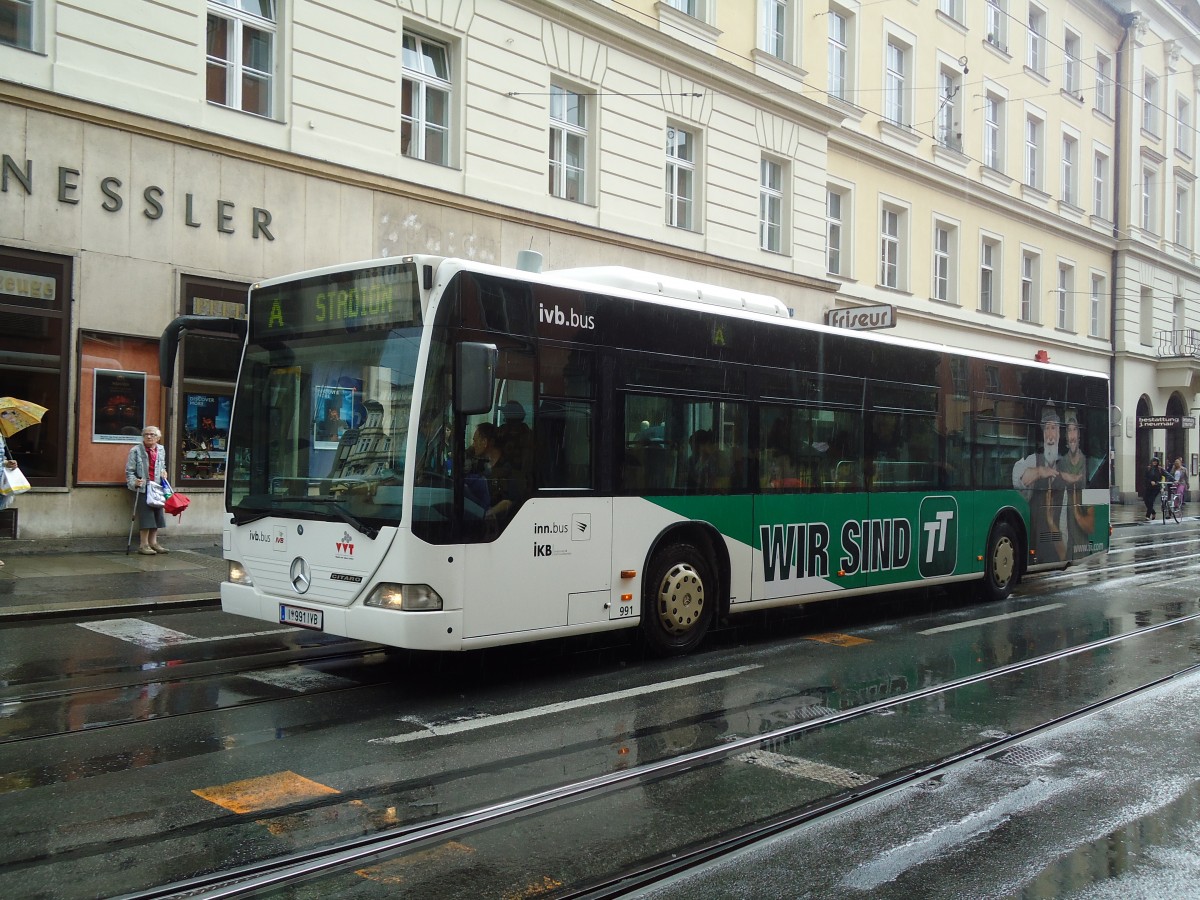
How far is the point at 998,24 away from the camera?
3147 cm

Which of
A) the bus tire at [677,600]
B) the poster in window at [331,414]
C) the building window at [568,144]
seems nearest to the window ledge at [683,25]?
the building window at [568,144]

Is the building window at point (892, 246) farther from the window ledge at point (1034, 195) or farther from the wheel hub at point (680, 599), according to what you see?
the wheel hub at point (680, 599)

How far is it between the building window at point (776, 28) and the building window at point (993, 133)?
992cm

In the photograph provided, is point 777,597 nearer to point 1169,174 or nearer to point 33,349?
point 33,349

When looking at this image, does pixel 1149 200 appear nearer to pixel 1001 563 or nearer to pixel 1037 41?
pixel 1037 41

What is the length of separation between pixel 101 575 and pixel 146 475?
2.01 metres

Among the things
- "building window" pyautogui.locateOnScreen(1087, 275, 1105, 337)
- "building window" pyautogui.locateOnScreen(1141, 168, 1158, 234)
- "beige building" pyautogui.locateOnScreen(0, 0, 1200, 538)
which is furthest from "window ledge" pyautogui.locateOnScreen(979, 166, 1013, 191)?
"building window" pyautogui.locateOnScreen(1141, 168, 1158, 234)

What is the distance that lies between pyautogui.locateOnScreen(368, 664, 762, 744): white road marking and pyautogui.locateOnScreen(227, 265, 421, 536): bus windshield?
1306 mm

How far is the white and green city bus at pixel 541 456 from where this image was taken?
691cm

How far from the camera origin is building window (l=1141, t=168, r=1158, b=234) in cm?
3959

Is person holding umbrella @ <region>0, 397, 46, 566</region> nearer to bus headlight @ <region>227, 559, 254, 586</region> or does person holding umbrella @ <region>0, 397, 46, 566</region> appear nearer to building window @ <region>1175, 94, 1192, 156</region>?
bus headlight @ <region>227, 559, 254, 586</region>

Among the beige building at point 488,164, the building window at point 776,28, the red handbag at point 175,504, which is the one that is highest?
the building window at point 776,28

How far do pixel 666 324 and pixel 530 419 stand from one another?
1.66 meters

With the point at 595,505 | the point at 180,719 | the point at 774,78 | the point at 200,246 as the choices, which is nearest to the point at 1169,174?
the point at 774,78
